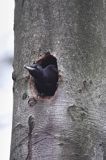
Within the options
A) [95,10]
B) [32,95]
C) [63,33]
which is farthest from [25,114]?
[95,10]

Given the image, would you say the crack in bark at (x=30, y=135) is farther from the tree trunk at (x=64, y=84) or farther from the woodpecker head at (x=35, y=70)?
the woodpecker head at (x=35, y=70)

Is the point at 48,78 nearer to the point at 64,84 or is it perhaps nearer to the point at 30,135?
the point at 64,84

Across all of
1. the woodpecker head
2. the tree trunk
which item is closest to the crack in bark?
the tree trunk

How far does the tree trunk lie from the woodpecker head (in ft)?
0.12

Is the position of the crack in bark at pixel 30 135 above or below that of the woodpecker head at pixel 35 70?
below

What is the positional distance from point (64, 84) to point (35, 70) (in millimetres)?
86

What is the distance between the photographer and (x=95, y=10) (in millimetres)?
1703

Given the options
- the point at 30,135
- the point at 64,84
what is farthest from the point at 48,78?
the point at 30,135

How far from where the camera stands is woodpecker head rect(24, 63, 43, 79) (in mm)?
1572

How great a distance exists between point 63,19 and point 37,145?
1.20 feet

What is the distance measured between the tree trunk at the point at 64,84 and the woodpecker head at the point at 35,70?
36mm

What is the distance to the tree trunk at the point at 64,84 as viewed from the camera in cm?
152

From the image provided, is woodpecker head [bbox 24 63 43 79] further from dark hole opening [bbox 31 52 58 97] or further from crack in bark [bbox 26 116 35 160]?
crack in bark [bbox 26 116 35 160]

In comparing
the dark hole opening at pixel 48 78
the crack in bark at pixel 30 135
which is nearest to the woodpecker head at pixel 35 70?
the dark hole opening at pixel 48 78
